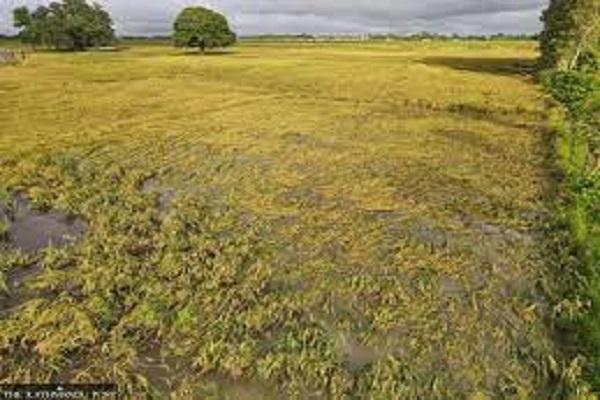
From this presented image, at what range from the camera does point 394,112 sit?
3700cm

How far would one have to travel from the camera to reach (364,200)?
1781 centimetres

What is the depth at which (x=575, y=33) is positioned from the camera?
4469cm

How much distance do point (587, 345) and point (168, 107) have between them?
32.8 m

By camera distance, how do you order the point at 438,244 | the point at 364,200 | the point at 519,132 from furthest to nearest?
the point at 519,132 < the point at 364,200 < the point at 438,244

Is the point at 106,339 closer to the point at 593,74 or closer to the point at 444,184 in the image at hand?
the point at 444,184

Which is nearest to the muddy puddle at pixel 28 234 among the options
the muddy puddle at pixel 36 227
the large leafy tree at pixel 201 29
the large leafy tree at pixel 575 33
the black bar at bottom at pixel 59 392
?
the muddy puddle at pixel 36 227

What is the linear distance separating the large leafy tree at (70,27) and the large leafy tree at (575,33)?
258 feet

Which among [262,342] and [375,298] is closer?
[262,342]

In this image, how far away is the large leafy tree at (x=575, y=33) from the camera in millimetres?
43219

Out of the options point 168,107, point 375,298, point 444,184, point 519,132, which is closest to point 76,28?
point 168,107

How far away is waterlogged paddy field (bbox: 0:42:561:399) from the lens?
8.69 meters

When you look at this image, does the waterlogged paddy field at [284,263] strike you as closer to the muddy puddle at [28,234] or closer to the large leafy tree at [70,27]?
the muddy puddle at [28,234]

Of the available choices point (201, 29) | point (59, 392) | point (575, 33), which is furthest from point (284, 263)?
point (201, 29)

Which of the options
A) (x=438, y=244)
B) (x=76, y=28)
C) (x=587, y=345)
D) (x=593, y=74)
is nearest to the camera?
(x=587, y=345)
